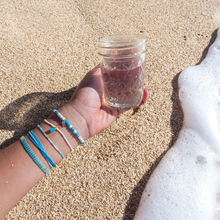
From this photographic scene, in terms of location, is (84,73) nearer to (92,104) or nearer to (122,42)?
(92,104)

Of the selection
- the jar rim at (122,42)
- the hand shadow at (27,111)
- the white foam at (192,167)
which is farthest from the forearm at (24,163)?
the white foam at (192,167)

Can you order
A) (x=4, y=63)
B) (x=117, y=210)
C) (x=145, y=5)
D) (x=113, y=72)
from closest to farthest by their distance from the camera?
(x=113, y=72) < (x=117, y=210) < (x=4, y=63) < (x=145, y=5)

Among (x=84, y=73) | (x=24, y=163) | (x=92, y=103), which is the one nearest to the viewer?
(x=24, y=163)

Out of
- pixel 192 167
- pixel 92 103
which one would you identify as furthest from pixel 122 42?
pixel 192 167

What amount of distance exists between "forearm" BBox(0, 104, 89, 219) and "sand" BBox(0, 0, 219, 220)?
110 millimetres

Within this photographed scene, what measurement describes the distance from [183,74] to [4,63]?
56.1 inches

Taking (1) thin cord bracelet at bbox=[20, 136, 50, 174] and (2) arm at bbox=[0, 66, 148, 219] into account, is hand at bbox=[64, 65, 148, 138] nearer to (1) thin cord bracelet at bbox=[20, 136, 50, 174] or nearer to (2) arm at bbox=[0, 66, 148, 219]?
(2) arm at bbox=[0, 66, 148, 219]

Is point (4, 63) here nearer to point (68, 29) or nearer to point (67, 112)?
point (68, 29)

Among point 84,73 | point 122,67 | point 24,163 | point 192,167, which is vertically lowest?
point 192,167

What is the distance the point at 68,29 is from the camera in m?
1.77

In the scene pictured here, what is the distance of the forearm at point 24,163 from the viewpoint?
942 mm

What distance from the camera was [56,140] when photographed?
1.06 meters

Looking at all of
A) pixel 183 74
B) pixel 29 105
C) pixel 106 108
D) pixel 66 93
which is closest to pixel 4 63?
pixel 29 105

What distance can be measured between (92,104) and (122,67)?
1.14 ft
